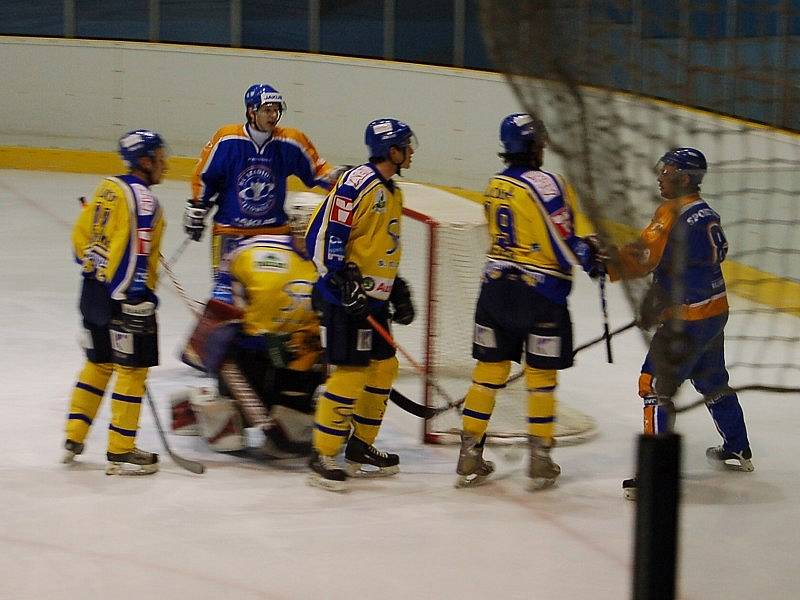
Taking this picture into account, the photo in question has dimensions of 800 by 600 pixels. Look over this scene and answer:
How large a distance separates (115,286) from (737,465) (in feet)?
7.52

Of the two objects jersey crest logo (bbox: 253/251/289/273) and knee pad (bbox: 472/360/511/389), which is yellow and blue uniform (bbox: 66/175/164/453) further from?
knee pad (bbox: 472/360/511/389)

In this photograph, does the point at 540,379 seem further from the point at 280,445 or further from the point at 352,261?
the point at 280,445

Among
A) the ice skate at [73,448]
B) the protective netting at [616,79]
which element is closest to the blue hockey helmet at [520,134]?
the protective netting at [616,79]

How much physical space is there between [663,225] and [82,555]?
210 cm

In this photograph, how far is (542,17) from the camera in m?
2.16

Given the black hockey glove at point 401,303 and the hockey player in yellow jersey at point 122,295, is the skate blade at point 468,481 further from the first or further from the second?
the hockey player in yellow jersey at point 122,295

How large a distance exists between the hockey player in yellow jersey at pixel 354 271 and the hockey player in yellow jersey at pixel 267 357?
9.3 inches

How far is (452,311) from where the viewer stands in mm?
5191

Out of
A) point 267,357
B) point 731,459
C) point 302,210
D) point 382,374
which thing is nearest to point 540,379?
point 382,374

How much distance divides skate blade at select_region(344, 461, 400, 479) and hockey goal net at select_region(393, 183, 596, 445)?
402 mm

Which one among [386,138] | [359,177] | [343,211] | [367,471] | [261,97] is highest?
[261,97]

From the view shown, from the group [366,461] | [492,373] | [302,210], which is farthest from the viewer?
[302,210]

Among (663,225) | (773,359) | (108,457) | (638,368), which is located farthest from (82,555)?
(773,359)

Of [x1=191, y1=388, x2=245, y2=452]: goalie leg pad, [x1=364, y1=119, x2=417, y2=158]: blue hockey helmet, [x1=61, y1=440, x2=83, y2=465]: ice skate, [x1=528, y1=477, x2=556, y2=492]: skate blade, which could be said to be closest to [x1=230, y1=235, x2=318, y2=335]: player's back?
[x1=191, y1=388, x2=245, y2=452]: goalie leg pad
